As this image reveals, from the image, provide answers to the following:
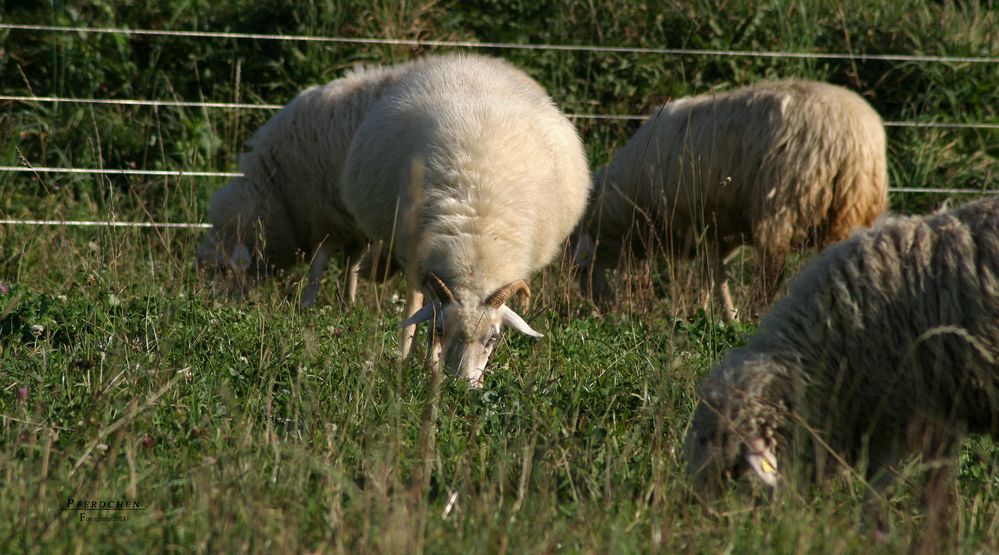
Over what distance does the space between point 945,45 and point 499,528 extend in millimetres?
7261

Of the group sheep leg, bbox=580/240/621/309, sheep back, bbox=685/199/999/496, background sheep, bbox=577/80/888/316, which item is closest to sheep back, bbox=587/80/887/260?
background sheep, bbox=577/80/888/316

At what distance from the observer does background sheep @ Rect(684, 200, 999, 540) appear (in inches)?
123

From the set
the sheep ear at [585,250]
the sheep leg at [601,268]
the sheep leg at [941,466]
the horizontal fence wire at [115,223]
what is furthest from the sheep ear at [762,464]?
the sheep leg at [601,268]

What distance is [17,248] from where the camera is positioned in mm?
6441

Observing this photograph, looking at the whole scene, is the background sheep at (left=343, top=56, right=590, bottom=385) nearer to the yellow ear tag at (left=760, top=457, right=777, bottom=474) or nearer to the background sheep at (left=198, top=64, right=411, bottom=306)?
the background sheep at (left=198, top=64, right=411, bottom=306)

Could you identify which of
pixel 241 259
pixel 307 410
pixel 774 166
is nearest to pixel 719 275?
pixel 774 166

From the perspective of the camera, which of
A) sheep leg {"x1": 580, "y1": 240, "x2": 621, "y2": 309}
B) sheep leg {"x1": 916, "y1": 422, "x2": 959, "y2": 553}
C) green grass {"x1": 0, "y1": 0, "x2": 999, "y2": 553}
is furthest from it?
sheep leg {"x1": 580, "y1": 240, "x2": 621, "y2": 309}

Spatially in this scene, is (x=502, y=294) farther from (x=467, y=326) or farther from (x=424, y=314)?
(x=424, y=314)

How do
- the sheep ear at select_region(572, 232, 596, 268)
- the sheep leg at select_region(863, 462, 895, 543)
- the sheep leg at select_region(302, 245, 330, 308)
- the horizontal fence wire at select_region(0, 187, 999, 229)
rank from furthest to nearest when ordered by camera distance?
the sheep ear at select_region(572, 232, 596, 268)
the sheep leg at select_region(302, 245, 330, 308)
the horizontal fence wire at select_region(0, 187, 999, 229)
the sheep leg at select_region(863, 462, 895, 543)

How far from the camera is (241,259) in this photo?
6340mm

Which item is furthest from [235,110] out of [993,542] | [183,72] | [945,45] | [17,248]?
[993,542]

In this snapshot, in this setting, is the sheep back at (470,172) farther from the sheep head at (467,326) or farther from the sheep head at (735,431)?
the sheep head at (735,431)

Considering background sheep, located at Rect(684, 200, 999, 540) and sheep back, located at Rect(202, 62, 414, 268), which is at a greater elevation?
background sheep, located at Rect(684, 200, 999, 540)

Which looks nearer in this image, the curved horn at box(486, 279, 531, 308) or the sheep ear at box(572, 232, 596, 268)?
the curved horn at box(486, 279, 531, 308)
